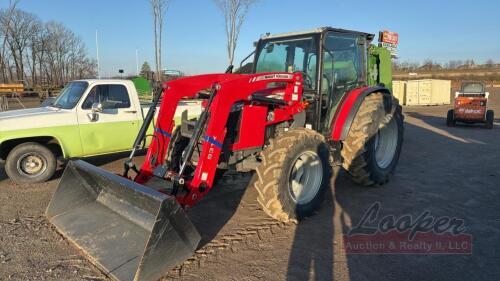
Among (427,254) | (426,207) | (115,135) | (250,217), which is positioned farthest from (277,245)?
(115,135)

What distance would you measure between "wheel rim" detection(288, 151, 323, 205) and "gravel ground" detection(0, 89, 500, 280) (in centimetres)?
31

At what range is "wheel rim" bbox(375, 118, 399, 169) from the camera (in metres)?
6.54

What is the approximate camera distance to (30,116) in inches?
253

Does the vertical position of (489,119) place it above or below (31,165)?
above

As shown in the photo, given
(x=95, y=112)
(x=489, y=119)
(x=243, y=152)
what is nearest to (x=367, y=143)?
(x=243, y=152)

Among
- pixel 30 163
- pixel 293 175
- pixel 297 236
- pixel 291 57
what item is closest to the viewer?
pixel 297 236

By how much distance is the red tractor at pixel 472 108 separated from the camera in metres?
13.8

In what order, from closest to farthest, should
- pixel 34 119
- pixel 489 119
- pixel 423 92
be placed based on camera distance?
pixel 34 119 → pixel 489 119 → pixel 423 92

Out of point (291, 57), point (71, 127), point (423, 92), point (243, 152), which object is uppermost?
point (291, 57)

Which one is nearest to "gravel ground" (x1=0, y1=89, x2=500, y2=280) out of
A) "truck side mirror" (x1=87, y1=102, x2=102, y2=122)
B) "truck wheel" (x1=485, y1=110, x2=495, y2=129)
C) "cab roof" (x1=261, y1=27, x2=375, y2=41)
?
"truck side mirror" (x1=87, y1=102, x2=102, y2=122)

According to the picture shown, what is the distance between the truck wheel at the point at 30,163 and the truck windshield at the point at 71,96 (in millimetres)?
918

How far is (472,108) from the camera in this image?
1402 centimetres

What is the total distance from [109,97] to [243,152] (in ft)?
12.5

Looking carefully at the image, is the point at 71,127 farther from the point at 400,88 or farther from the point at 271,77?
the point at 400,88
